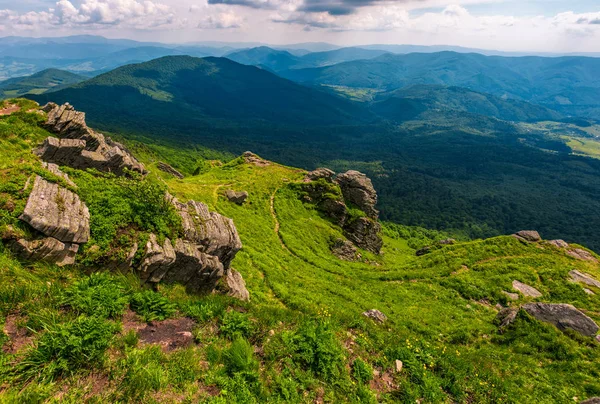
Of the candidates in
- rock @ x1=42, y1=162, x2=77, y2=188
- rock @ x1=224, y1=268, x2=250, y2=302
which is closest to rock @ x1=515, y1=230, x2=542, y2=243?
rock @ x1=224, y1=268, x2=250, y2=302

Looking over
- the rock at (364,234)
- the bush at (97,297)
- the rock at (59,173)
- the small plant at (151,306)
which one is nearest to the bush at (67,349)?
the bush at (97,297)

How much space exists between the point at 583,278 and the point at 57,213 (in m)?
52.1

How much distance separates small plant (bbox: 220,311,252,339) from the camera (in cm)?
1182

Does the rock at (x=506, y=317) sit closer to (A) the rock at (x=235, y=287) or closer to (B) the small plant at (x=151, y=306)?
(A) the rock at (x=235, y=287)

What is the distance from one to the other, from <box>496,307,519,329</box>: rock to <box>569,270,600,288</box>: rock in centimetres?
1562

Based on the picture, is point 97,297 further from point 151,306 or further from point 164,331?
point 164,331

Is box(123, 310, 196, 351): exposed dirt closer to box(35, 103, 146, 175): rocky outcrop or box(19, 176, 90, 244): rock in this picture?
box(19, 176, 90, 244): rock

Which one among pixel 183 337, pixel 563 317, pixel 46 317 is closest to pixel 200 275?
pixel 183 337

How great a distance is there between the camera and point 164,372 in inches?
359

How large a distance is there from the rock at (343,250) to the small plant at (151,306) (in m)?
39.7

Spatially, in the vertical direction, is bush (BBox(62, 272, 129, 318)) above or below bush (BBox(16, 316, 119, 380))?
below

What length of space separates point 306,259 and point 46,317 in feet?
113

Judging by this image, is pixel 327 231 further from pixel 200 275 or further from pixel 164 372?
pixel 164 372

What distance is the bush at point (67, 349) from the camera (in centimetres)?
779
